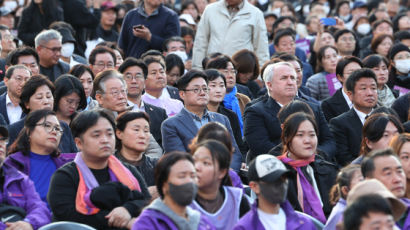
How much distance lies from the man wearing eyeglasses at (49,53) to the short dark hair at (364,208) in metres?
5.43

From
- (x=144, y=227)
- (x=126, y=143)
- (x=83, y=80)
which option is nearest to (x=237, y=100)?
(x=83, y=80)

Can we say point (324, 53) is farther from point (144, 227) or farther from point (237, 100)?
point (144, 227)

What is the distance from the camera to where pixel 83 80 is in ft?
26.8

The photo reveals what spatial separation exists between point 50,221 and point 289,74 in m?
2.87

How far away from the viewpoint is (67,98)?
289 inches

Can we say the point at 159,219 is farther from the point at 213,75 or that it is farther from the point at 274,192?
the point at 213,75

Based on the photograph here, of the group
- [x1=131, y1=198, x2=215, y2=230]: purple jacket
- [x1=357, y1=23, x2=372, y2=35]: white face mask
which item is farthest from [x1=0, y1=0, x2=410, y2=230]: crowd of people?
[x1=357, y1=23, x2=372, y2=35]: white face mask

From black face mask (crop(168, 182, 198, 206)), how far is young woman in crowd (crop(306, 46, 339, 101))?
535 centimetres

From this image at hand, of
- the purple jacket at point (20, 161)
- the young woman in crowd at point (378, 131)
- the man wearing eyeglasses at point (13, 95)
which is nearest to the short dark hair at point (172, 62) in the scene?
the man wearing eyeglasses at point (13, 95)

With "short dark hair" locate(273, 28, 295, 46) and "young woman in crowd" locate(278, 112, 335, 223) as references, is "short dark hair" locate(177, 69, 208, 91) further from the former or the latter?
"short dark hair" locate(273, 28, 295, 46)

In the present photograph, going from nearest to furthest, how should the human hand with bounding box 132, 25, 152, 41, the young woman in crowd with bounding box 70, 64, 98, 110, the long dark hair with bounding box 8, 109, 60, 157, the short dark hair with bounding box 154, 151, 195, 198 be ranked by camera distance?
the short dark hair with bounding box 154, 151, 195, 198
the long dark hair with bounding box 8, 109, 60, 157
the young woman in crowd with bounding box 70, 64, 98, 110
the human hand with bounding box 132, 25, 152, 41

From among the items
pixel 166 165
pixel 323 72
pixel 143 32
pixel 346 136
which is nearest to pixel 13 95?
pixel 143 32

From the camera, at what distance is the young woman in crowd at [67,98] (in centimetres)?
734

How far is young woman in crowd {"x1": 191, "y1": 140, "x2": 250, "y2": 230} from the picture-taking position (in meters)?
5.34
